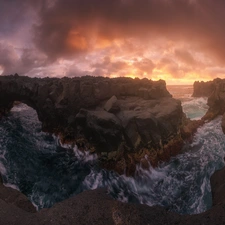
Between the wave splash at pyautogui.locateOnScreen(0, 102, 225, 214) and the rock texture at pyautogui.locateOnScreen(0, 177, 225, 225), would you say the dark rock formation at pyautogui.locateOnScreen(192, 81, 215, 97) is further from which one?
the rock texture at pyautogui.locateOnScreen(0, 177, 225, 225)

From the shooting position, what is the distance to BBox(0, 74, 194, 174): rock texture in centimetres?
2381

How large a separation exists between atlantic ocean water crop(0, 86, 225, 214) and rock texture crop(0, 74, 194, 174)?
174 centimetres

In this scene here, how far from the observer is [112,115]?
2492 centimetres

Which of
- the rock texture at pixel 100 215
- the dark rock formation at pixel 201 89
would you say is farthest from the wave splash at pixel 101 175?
the dark rock formation at pixel 201 89

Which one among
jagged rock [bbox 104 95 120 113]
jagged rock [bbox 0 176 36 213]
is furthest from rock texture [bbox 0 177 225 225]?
jagged rock [bbox 104 95 120 113]

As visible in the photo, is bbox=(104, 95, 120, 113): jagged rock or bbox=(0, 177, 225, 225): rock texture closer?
bbox=(0, 177, 225, 225): rock texture

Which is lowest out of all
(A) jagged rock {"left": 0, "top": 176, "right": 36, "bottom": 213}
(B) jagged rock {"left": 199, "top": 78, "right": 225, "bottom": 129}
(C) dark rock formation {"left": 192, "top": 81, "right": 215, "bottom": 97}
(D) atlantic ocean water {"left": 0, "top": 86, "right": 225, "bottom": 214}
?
(D) atlantic ocean water {"left": 0, "top": 86, "right": 225, "bottom": 214}

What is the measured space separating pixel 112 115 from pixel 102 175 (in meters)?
7.57

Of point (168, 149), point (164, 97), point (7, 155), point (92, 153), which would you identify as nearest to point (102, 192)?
point (92, 153)

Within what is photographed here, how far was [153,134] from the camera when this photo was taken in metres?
24.7

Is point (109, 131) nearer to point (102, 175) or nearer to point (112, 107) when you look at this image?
point (112, 107)

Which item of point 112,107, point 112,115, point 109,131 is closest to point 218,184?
point 109,131

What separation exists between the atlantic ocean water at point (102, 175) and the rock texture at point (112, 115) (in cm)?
174

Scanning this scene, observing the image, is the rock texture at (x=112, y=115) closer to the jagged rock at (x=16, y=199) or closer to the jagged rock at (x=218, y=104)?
the jagged rock at (x=16, y=199)
